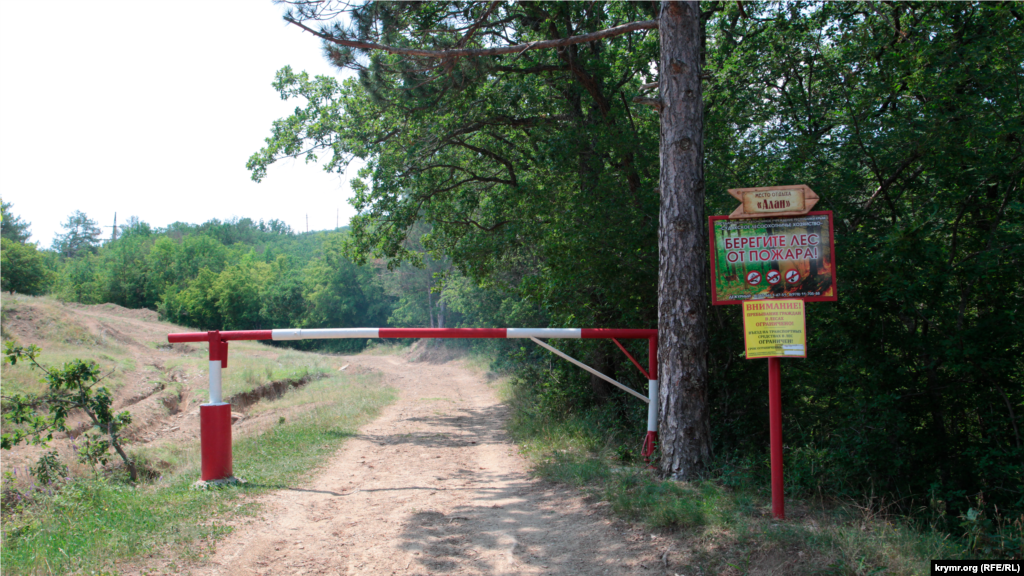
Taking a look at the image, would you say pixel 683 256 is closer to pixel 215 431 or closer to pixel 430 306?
pixel 215 431

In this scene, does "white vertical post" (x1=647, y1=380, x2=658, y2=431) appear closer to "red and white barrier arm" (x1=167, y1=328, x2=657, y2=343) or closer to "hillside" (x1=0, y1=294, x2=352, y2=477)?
"red and white barrier arm" (x1=167, y1=328, x2=657, y2=343)

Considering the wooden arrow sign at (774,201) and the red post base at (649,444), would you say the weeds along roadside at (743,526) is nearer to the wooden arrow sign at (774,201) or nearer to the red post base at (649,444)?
the red post base at (649,444)

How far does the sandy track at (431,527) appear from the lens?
15.3 ft

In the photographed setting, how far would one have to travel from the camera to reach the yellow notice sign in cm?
517

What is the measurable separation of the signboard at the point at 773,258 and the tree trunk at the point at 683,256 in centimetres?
104

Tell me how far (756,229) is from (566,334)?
8.97 ft

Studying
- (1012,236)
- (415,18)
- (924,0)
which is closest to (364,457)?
(415,18)

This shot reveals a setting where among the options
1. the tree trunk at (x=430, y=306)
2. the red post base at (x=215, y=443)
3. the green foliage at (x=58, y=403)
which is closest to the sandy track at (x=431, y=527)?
the red post base at (x=215, y=443)

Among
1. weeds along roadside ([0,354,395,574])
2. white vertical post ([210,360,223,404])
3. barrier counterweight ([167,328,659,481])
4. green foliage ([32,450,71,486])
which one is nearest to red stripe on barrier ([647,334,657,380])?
barrier counterweight ([167,328,659,481])

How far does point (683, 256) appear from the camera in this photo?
6.62 m

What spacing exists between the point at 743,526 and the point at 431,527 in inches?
109

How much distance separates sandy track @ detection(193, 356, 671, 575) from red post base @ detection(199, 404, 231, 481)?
83 centimetres

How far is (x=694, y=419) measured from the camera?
6609 millimetres

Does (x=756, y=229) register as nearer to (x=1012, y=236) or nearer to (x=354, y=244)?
(x=1012, y=236)
